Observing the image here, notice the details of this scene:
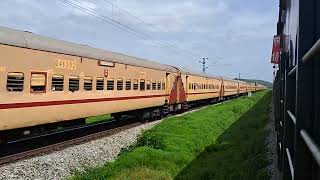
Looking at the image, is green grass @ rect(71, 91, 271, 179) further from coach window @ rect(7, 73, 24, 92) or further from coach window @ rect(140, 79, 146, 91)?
coach window @ rect(140, 79, 146, 91)

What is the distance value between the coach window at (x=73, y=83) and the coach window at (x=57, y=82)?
1.91 ft

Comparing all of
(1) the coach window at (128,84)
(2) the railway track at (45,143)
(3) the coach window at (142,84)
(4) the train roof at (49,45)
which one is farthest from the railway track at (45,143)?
(3) the coach window at (142,84)

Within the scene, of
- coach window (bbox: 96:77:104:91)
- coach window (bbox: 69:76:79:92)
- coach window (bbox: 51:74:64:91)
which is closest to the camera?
coach window (bbox: 51:74:64:91)

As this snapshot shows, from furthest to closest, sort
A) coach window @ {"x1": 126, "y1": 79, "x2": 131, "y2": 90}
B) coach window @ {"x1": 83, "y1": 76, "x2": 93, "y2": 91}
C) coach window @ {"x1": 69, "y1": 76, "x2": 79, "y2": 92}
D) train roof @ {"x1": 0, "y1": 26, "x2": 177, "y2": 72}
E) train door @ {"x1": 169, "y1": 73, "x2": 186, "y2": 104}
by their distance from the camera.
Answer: train door @ {"x1": 169, "y1": 73, "x2": 186, "y2": 104} < coach window @ {"x1": 126, "y1": 79, "x2": 131, "y2": 90} < coach window @ {"x1": 83, "y1": 76, "x2": 93, "y2": 91} < coach window @ {"x1": 69, "y1": 76, "x2": 79, "y2": 92} < train roof @ {"x1": 0, "y1": 26, "x2": 177, "y2": 72}

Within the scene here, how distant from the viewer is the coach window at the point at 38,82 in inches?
446

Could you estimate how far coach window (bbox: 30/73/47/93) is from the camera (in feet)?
37.1

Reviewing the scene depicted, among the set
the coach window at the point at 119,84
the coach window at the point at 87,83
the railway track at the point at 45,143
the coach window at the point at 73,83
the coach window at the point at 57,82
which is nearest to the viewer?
the railway track at the point at 45,143

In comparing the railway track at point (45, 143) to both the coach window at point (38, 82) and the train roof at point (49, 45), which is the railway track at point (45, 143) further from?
the train roof at point (49, 45)

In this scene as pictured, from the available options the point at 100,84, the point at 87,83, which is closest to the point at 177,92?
the point at 100,84

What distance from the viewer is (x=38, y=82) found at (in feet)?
38.0

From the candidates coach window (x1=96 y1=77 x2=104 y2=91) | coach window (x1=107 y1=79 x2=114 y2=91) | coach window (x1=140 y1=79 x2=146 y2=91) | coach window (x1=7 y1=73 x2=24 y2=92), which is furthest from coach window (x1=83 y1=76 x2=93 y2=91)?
coach window (x1=140 y1=79 x2=146 y2=91)

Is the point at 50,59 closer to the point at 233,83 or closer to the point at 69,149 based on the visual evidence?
the point at 69,149

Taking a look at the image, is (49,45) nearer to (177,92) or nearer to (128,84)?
(128,84)

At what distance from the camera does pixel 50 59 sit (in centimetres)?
1214
